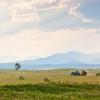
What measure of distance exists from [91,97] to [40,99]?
23.0ft

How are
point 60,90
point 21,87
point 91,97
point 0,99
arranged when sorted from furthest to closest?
point 21,87 < point 60,90 < point 91,97 < point 0,99

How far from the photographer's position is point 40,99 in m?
46.0

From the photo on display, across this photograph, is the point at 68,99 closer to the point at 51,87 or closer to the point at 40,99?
the point at 40,99

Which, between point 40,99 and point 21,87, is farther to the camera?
point 21,87

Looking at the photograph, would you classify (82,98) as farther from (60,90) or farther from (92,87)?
(92,87)

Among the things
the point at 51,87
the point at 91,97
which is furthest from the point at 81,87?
the point at 91,97

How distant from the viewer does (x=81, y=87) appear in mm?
63156

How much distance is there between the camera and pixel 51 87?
198ft

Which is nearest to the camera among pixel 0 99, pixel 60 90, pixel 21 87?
pixel 0 99

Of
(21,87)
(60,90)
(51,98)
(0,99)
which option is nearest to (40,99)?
(51,98)

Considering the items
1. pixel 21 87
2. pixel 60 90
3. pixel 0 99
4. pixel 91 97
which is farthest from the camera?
pixel 21 87

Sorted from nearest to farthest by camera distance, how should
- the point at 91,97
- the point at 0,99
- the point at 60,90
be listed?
1. the point at 0,99
2. the point at 91,97
3. the point at 60,90

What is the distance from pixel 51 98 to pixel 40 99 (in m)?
1.79

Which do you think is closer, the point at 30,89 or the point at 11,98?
the point at 11,98
